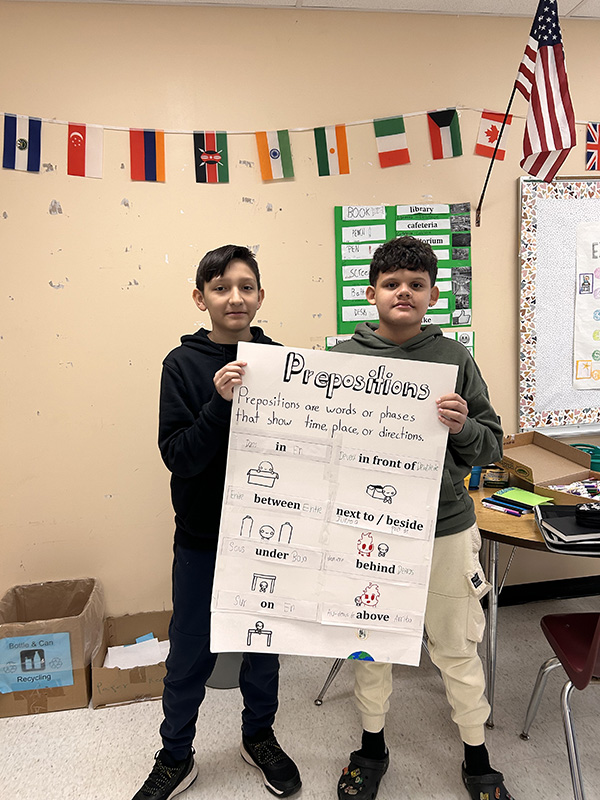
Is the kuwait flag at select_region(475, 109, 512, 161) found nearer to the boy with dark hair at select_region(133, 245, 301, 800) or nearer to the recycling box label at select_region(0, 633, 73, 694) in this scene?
the boy with dark hair at select_region(133, 245, 301, 800)

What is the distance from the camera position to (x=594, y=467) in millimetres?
2273

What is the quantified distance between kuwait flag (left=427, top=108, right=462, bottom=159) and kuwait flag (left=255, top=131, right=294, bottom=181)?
0.59 m

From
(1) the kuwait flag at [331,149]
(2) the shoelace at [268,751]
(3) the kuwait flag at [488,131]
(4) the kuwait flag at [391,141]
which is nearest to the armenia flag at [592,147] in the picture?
(3) the kuwait flag at [488,131]

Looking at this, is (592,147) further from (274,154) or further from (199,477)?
(199,477)

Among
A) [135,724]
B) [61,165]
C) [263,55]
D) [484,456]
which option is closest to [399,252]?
[484,456]

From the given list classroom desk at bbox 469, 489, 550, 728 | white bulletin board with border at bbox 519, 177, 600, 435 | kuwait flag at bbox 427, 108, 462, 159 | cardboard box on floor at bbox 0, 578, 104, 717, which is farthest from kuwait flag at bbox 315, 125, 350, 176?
cardboard box on floor at bbox 0, 578, 104, 717

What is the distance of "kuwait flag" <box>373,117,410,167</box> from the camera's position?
236cm

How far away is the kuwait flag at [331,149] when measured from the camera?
91.7 inches

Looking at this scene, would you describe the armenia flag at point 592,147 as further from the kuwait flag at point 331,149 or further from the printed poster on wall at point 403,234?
the kuwait flag at point 331,149

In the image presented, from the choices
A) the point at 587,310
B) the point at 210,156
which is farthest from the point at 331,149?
the point at 587,310

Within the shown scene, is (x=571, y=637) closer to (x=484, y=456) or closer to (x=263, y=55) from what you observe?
(x=484, y=456)

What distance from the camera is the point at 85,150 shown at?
2195mm

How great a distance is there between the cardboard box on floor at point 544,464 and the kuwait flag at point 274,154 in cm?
137

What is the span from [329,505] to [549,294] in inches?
65.0
